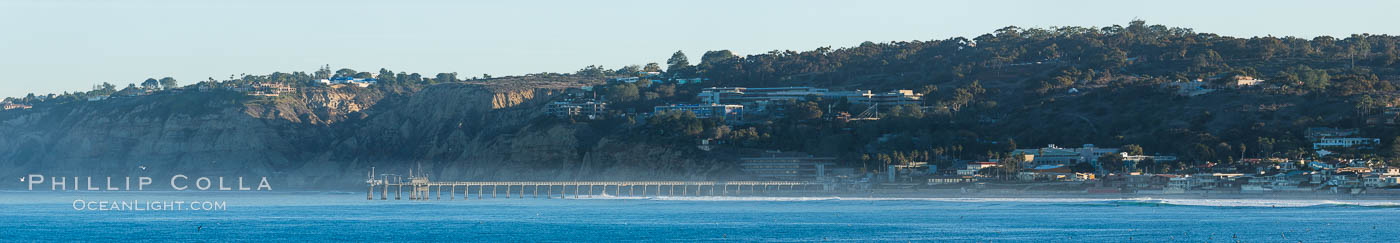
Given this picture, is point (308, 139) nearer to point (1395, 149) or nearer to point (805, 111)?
point (805, 111)

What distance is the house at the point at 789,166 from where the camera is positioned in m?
138

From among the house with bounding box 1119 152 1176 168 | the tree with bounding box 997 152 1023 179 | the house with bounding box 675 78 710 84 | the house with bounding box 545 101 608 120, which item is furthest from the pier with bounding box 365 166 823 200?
the house with bounding box 675 78 710 84

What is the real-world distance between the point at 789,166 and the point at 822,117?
16.3 m

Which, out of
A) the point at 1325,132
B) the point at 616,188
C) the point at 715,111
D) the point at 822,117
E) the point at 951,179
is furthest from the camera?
the point at 715,111

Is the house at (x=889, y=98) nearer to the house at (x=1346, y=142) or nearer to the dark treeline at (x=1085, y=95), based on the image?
the dark treeline at (x=1085, y=95)

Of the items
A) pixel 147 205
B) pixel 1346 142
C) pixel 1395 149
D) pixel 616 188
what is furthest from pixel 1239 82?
pixel 147 205

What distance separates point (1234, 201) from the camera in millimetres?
105250

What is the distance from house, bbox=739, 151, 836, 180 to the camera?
452ft

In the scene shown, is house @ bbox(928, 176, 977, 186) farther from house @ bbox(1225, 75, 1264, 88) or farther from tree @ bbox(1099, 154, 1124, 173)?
house @ bbox(1225, 75, 1264, 88)

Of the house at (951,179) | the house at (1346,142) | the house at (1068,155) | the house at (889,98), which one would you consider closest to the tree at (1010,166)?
the house at (1068,155)

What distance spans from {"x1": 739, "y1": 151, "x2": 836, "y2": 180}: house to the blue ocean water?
23732 millimetres

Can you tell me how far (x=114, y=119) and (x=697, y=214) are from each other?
10689 centimetres

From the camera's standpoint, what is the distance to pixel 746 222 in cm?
8481

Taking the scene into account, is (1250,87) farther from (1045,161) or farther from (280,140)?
(280,140)
